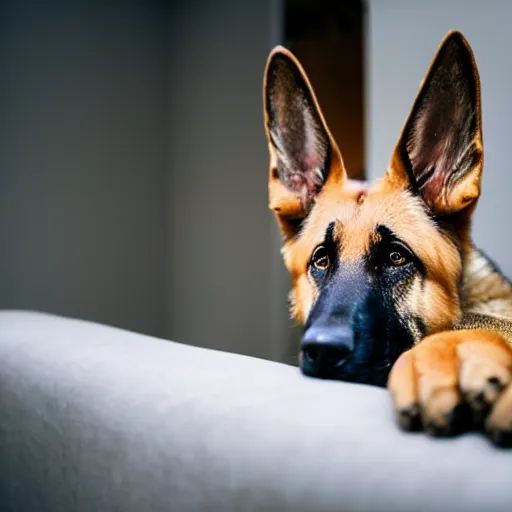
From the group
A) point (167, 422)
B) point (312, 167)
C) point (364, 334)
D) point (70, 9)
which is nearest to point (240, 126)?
point (70, 9)

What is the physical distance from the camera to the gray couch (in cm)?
32

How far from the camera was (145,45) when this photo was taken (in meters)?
2.36

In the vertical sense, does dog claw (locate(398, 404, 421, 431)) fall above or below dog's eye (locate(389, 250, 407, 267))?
below

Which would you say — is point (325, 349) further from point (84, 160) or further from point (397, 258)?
point (84, 160)

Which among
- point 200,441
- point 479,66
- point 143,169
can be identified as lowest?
point 200,441

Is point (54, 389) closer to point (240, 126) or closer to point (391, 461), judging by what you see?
point (391, 461)

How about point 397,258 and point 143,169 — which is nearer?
point 397,258

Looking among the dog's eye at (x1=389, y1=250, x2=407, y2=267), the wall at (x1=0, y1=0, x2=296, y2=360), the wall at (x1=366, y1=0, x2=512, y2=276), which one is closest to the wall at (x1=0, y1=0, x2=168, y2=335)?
the wall at (x1=0, y1=0, x2=296, y2=360)

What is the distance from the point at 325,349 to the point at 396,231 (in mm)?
212

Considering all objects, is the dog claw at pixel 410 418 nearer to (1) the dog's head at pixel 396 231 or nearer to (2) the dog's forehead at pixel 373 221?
(1) the dog's head at pixel 396 231

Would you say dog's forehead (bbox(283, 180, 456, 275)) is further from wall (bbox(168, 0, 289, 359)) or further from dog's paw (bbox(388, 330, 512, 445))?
wall (bbox(168, 0, 289, 359))

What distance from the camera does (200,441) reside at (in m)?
0.41

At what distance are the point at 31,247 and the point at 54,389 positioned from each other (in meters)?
1.58

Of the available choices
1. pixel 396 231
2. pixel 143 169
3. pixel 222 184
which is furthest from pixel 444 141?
pixel 143 169
